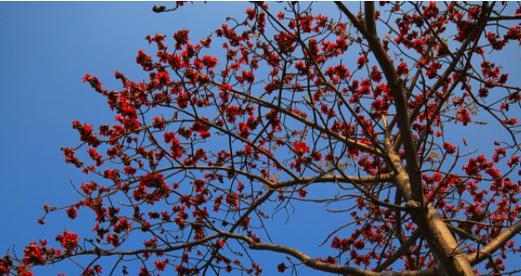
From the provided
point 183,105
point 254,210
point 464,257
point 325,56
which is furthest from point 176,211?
point 464,257

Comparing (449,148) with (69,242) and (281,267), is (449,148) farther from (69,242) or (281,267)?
(69,242)

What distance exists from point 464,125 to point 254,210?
129 inches

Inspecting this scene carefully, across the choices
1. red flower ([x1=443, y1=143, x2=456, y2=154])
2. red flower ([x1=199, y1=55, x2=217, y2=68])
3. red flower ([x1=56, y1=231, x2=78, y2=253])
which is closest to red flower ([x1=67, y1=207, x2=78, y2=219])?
red flower ([x1=56, y1=231, x2=78, y2=253])

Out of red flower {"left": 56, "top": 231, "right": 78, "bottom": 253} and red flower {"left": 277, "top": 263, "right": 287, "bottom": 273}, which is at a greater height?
red flower {"left": 56, "top": 231, "right": 78, "bottom": 253}

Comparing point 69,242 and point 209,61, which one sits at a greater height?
point 209,61

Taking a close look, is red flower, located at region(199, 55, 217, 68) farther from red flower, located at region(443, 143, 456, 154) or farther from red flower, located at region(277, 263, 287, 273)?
red flower, located at region(443, 143, 456, 154)

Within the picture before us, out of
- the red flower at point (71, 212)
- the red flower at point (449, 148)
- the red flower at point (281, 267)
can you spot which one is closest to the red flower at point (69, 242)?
the red flower at point (71, 212)

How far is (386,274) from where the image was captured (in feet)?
11.0

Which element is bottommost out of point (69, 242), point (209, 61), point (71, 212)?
point (69, 242)

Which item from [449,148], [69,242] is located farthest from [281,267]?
[449,148]

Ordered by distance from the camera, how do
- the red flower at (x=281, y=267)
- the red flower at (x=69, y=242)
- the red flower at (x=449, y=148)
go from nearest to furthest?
the red flower at (x=69, y=242)
the red flower at (x=281, y=267)
the red flower at (x=449, y=148)

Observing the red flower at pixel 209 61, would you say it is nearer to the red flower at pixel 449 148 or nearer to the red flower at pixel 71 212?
the red flower at pixel 71 212

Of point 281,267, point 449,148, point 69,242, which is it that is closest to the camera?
point 69,242

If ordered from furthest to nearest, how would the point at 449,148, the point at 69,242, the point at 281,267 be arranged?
the point at 449,148 < the point at 281,267 < the point at 69,242
